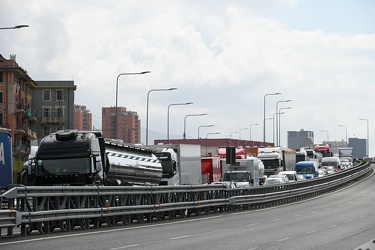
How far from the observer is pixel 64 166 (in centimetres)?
3269

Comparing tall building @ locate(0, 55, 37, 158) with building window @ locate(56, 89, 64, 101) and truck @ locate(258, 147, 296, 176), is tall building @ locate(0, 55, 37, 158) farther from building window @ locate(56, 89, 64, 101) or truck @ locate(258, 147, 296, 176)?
truck @ locate(258, 147, 296, 176)

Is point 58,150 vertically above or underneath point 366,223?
above

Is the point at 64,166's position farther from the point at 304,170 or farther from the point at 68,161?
the point at 304,170

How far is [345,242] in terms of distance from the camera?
814 inches

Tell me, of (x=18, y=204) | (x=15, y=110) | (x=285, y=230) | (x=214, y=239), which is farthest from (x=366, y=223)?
(x=15, y=110)

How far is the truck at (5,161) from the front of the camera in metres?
28.7

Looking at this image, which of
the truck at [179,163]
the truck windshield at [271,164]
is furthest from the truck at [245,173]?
the truck windshield at [271,164]

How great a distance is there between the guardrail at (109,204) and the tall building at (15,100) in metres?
61.6

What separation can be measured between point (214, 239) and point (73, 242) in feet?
10.9

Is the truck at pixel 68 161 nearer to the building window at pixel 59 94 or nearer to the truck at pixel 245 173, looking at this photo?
the truck at pixel 245 173

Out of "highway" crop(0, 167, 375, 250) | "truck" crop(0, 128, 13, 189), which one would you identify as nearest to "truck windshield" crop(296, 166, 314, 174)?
"highway" crop(0, 167, 375, 250)

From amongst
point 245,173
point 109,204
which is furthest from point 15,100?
point 109,204

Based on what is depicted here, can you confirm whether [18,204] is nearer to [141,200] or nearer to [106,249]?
[106,249]

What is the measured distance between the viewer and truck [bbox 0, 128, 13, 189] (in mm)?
28688
